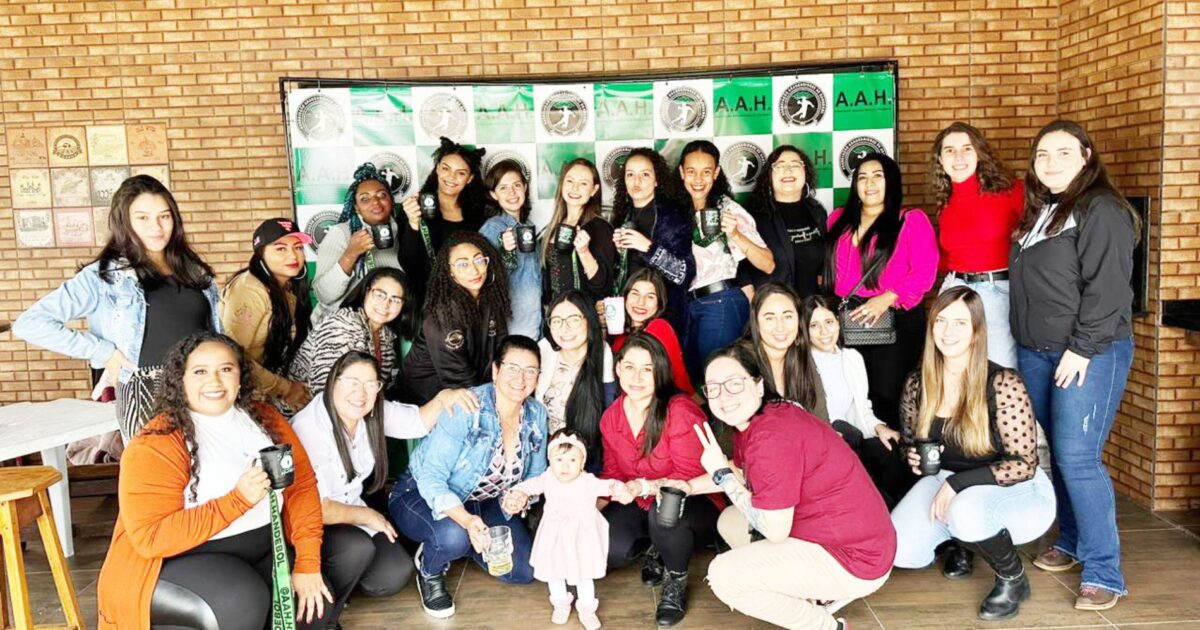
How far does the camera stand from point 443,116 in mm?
4957

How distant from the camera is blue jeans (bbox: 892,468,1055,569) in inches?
127

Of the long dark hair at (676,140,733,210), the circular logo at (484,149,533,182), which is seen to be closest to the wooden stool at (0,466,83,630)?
the circular logo at (484,149,533,182)

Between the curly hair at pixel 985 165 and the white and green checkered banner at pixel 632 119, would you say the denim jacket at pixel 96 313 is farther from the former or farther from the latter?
the curly hair at pixel 985 165

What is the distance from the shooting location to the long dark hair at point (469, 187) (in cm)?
453

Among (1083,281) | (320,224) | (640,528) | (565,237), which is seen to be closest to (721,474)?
(640,528)

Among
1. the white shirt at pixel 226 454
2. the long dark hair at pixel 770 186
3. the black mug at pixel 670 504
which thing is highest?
the long dark hair at pixel 770 186

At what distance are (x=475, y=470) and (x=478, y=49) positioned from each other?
2626 mm

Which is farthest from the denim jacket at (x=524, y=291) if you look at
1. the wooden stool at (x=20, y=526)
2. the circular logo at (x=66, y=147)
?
the circular logo at (x=66, y=147)

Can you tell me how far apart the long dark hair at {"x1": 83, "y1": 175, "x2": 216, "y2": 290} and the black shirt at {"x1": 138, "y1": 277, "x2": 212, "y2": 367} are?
0.03 m

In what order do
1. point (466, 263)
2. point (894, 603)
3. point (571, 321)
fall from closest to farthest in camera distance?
point (894, 603)
point (571, 321)
point (466, 263)

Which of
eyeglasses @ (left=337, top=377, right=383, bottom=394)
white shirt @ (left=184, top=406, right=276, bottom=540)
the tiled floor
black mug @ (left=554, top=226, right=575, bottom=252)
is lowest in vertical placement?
the tiled floor

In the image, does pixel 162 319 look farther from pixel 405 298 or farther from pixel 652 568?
pixel 652 568

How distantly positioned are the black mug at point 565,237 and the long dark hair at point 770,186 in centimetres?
99

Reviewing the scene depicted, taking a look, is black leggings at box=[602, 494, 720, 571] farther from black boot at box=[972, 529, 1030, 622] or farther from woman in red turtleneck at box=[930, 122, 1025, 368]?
woman in red turtleneck at box=[930, 122, 1025, 368]
